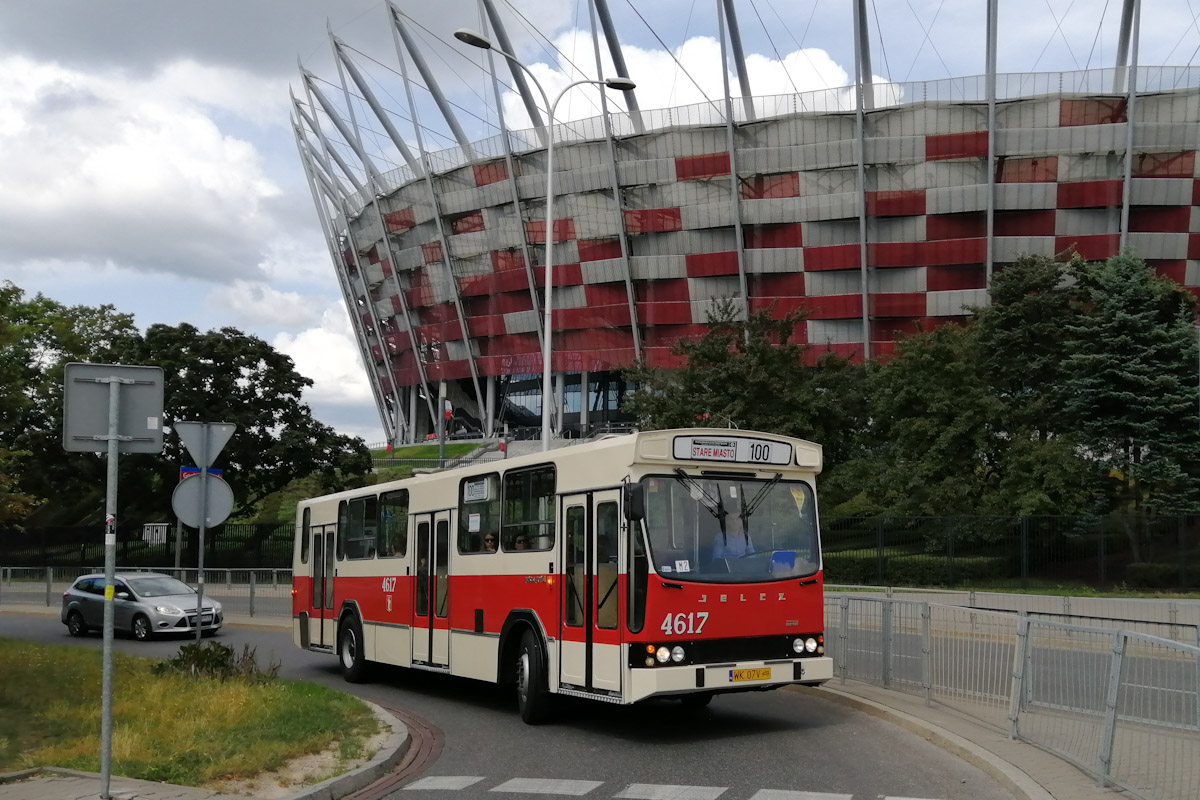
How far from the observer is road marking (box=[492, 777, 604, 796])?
9016 millimetres

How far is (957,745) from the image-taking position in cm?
1028

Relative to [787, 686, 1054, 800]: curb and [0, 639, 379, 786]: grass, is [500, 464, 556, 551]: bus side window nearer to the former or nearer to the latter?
[0, 639, 379, 786]: grass

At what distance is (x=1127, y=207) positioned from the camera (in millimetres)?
60250

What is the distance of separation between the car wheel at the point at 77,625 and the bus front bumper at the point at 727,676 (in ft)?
62.8

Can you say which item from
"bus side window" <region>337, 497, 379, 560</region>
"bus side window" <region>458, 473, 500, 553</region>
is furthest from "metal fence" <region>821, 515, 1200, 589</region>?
"bus side window" <region>458, 473, 500, 553</region>

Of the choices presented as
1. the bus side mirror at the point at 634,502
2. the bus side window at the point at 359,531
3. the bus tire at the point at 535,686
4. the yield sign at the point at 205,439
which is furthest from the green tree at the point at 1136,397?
the yield sign at the point at 205,439

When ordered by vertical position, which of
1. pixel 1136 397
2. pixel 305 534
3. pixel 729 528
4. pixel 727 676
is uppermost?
pixel 1136 397

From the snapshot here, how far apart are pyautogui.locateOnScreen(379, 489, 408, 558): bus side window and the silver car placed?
9.48m

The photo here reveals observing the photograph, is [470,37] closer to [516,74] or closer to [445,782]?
[445,782]

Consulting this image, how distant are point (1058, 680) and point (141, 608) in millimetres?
19530

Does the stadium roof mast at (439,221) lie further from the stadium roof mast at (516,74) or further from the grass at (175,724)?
the grass at (175,724)

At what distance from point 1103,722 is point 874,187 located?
58.0m

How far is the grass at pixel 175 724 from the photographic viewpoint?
31.1 ft

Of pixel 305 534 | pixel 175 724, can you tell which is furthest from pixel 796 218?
pixel 175 724
